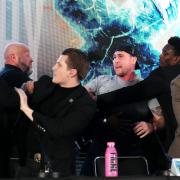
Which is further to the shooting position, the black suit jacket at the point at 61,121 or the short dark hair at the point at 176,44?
the short dark hair at the point at 176,44

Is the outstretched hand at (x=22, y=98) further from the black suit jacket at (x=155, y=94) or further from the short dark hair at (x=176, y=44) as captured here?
the short dark hair at (x=176, y=44)

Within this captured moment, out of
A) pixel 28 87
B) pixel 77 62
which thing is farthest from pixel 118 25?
pixel 28 87

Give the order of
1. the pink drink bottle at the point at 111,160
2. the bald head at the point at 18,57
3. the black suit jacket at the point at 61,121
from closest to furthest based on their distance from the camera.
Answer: the black suit jacket at the point at 61,121
the pink drink bottle at the point at 111,160
the bald head at the point at 18,57

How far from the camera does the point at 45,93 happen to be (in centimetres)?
256

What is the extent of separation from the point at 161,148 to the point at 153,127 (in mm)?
128

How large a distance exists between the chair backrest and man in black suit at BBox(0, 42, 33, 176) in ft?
1.36

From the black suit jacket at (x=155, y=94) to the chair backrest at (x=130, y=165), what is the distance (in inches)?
6.5

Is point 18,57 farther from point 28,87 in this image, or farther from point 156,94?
point 156,94

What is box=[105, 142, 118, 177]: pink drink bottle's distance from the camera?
2.52 metres

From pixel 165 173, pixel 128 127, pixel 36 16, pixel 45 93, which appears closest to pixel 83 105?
pixel 45 93

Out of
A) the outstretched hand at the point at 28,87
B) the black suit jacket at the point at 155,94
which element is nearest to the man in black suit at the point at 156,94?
the black suit jacket at the point at 155,94

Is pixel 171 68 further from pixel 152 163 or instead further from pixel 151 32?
pixel 151 32

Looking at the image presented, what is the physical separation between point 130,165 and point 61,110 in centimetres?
57

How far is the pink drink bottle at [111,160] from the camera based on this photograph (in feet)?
8.27
